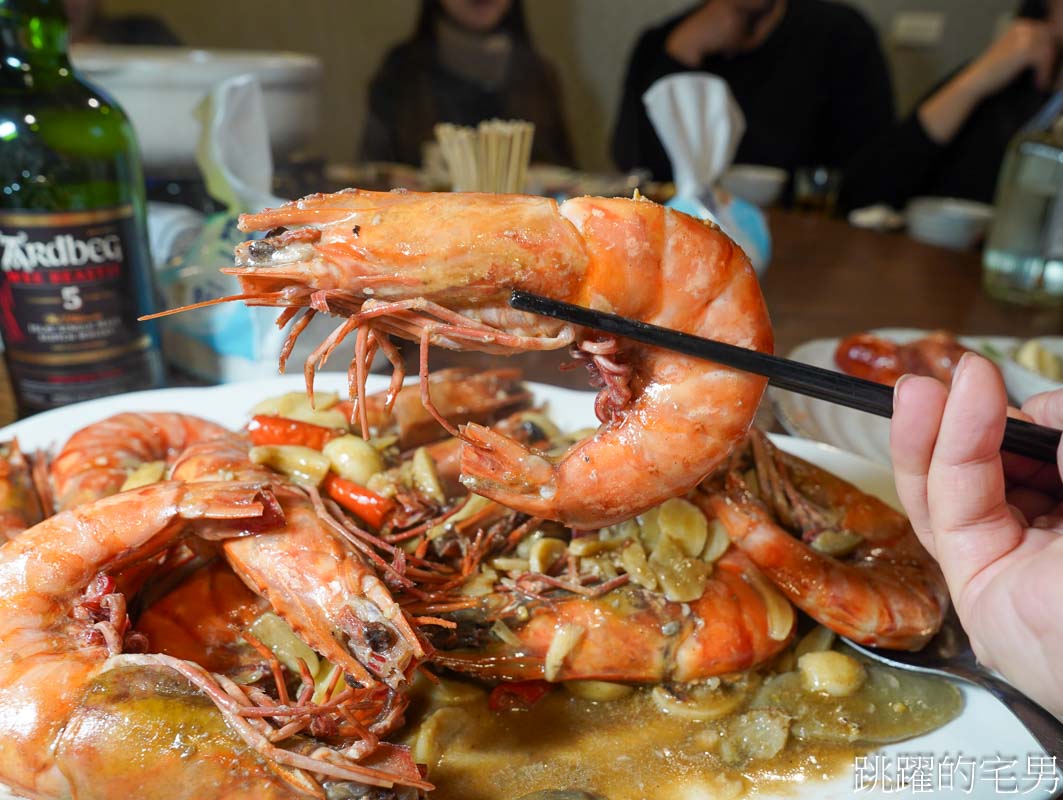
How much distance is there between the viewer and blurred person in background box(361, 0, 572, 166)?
16.6ft

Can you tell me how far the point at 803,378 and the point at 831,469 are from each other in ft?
2.17

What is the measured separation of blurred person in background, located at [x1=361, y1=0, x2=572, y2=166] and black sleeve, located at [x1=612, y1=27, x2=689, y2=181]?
0.60 m

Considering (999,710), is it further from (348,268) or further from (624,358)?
(348,268)

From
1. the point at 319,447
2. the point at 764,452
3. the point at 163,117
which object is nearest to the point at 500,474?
the point at 319,447

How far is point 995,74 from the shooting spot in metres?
4.13

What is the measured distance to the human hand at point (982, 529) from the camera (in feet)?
2.25

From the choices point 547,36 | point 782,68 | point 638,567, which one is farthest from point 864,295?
point 547,36

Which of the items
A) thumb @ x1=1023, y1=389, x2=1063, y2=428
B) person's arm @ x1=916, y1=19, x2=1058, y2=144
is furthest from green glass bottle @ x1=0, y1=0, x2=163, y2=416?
person's arm @ x1=916, y1=19, x2=1058, y2=144

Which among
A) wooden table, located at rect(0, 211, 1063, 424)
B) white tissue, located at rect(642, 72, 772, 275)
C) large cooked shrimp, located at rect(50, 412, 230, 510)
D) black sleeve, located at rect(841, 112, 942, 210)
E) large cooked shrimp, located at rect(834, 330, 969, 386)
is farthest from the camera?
black sleeve, located at rect(841, 112, 942, 210)

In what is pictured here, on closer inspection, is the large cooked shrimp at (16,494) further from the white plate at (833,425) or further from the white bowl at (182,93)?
the white plate at (833,425)

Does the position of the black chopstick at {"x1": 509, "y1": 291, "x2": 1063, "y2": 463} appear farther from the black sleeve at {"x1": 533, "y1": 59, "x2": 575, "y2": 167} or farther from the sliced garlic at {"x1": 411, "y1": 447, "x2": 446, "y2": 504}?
the black sleeve at {"x1": 533, "y1": 59, "x2": 575, "y2": 167}

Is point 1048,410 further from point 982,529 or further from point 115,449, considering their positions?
point 115,449

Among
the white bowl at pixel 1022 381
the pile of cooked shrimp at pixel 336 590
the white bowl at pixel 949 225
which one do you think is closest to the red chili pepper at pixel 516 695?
the pile of cooked shrimp at pixel 336 590

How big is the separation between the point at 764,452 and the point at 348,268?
766 mm
